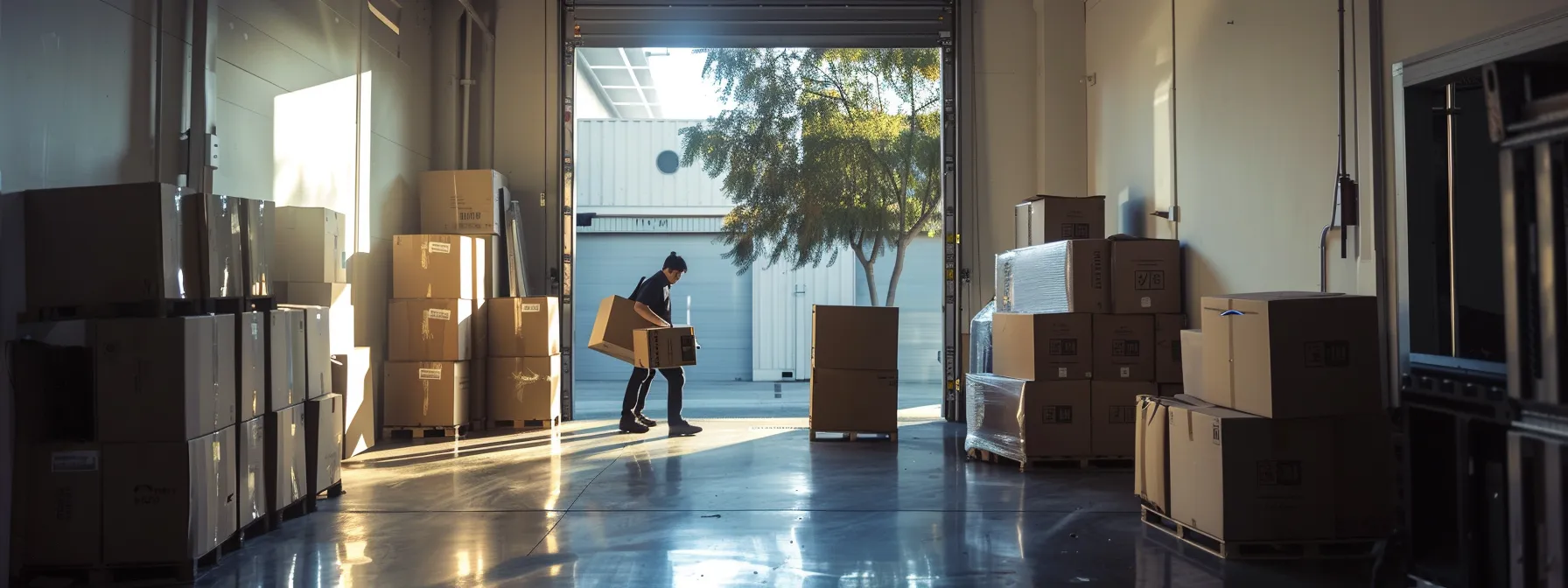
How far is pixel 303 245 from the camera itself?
228 inches

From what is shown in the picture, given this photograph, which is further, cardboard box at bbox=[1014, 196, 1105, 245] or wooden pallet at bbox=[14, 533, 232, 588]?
cardboard box at bbox=[1014, 196, 1105, 245]

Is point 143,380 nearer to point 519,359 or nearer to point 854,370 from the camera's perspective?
point 519,359

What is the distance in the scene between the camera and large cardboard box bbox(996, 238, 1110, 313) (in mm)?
6160

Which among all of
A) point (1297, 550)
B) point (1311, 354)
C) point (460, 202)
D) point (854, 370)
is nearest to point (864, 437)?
point (854, 370)

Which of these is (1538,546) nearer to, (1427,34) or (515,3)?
(1427,34)

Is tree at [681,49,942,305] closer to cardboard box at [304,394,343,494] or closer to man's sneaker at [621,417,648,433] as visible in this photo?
man's sneaker at [621,417,648,433]

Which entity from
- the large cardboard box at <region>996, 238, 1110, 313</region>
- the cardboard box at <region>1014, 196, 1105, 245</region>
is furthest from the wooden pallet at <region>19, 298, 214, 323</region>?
the cardboard box at <region>1014, 196, 1105, 245</region>

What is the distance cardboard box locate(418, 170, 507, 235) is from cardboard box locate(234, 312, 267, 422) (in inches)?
147

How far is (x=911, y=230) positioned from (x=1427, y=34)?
868 centimetres

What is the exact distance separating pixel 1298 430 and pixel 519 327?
5.77 metres

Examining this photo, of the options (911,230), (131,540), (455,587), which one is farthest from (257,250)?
(911,230)

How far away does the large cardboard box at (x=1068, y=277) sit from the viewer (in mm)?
→ 6160

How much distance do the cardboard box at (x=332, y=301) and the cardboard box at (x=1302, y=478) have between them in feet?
15.2

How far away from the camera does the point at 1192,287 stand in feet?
20.6
